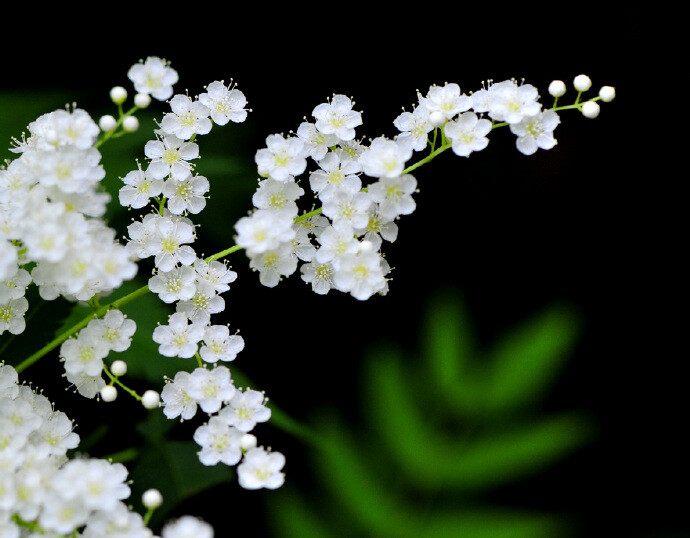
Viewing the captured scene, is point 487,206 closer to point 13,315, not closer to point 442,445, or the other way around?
point 442,445

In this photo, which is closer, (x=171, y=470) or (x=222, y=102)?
(x=222, y=102)

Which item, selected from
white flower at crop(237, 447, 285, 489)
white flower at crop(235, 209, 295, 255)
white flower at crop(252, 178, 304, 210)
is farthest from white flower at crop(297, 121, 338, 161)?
white flower at crop(237, 447, 285, 489)

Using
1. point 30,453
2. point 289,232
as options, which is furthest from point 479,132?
point 30,453

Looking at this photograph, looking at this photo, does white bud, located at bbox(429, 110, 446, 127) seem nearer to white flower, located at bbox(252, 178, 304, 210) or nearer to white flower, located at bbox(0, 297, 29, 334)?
white flower, located at bbox(252, 178, 304, 210)

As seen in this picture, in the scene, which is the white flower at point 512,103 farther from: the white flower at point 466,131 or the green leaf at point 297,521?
the green leaf at point 297,521

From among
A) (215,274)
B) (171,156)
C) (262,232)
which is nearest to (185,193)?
(171,156)

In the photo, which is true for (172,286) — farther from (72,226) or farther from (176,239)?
(72,226)

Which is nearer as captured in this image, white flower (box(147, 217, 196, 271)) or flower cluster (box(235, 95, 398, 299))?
flower cluster (box(235, 95, 398, 299))
